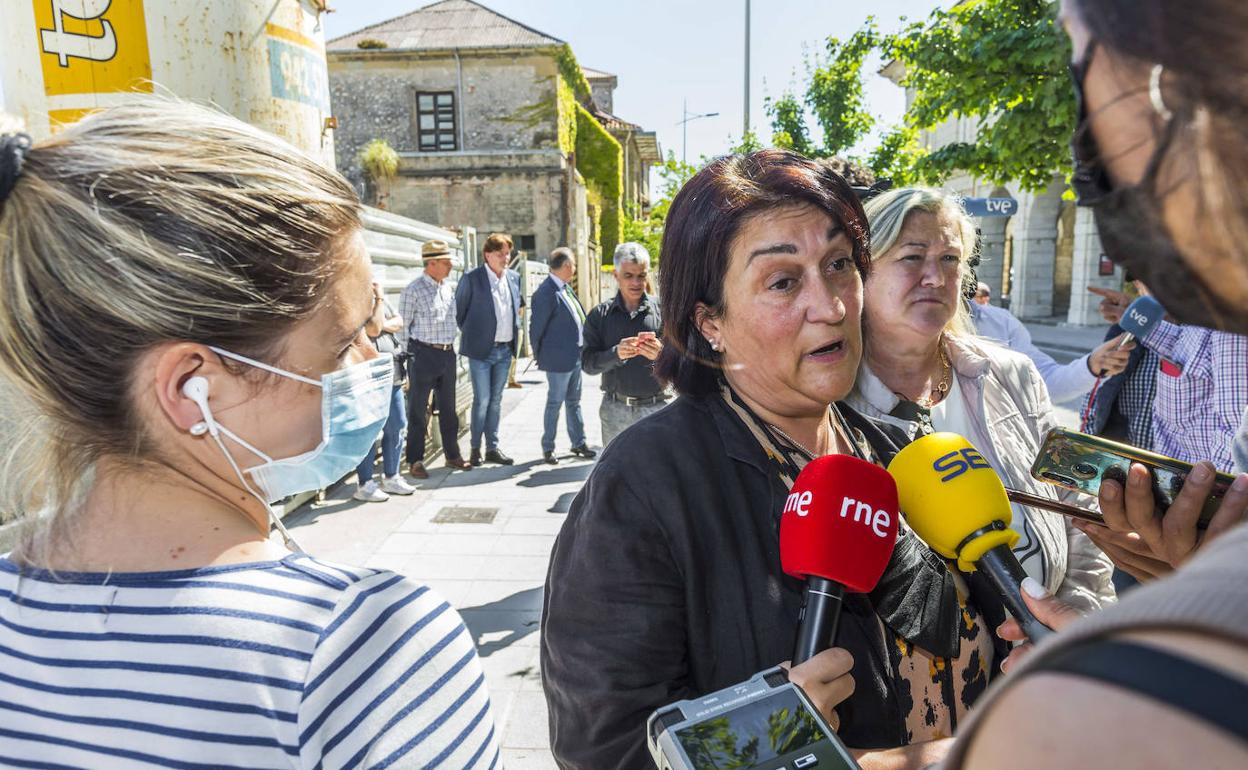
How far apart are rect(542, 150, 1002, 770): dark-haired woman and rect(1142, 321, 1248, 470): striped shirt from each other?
80.3 inches

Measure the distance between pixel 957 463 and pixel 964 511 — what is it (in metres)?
0.12

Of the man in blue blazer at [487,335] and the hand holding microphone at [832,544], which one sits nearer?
the hand holding microphone at [832,544]

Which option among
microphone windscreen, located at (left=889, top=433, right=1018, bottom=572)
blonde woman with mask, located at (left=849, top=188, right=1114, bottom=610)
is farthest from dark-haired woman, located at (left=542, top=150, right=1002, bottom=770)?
blonde woman with mask, located at (left=849, top=188, right=1114, bottom=610)

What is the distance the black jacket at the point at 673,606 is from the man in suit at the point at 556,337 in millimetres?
6326

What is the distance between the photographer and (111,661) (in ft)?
3.27

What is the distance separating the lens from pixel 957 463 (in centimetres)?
161

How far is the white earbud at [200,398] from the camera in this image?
3.74 ft

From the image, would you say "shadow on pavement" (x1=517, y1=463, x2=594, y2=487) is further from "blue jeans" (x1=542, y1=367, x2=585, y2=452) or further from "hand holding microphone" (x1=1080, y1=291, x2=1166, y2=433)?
"hand holding microphone" (x1=1080, y1=291, x2=1166, y2=433)

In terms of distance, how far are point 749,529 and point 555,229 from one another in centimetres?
2121

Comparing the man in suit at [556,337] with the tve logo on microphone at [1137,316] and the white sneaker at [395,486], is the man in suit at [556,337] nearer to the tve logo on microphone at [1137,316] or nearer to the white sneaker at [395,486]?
the white sneaker at [395,486]

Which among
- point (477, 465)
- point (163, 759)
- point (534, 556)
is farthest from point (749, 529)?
point (477, 465)

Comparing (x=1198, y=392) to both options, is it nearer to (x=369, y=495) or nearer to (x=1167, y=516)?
(x=1167, y=516)

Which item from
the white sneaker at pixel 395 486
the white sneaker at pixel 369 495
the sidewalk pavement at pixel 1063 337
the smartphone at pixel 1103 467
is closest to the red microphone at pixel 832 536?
the smartphone at pixel 1103 467

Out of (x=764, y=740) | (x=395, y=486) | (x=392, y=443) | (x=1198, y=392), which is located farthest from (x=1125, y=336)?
(x=395, y=486)
